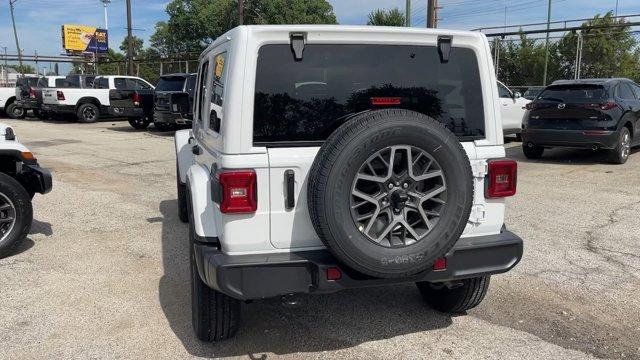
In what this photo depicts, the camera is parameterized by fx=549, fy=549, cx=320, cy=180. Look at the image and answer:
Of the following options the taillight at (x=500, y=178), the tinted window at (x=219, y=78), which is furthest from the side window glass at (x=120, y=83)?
the taillight at (x=500, y=178)

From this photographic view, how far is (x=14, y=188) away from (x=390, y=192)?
3.70 metres

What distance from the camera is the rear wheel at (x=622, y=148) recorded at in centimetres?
1014

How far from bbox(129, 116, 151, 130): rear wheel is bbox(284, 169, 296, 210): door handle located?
672 inches

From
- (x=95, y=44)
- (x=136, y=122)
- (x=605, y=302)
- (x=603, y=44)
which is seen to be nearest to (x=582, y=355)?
(x=605, y=302)

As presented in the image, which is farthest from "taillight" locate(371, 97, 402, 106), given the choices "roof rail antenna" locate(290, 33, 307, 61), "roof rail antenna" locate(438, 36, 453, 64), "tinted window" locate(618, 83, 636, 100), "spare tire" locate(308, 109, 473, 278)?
"tinted window" locate(618, 83, 636, 100)

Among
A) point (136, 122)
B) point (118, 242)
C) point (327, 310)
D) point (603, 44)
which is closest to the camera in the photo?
point (327, 310)

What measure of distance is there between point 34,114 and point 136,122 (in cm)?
781

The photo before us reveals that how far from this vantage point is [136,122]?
19219 mm

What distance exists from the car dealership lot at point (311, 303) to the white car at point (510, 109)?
676cm

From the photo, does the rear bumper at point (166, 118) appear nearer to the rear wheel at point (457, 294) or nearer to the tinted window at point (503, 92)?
the tinted window at point (503, 92)

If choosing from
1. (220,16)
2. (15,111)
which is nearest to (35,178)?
(15,111)

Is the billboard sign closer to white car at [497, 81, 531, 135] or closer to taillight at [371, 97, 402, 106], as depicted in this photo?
white car at [497, 81, 531, 135]

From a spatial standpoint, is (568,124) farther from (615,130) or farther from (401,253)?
(401,253)

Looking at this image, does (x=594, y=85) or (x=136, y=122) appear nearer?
(x=594, y=85)
